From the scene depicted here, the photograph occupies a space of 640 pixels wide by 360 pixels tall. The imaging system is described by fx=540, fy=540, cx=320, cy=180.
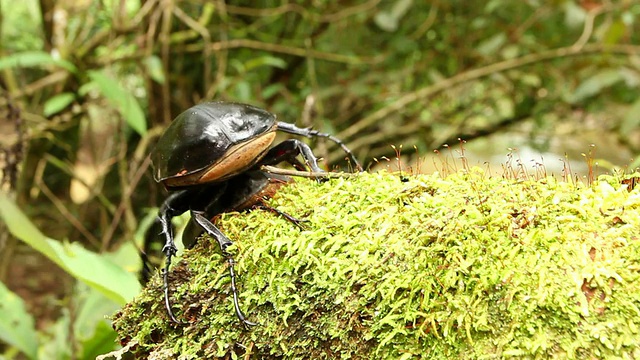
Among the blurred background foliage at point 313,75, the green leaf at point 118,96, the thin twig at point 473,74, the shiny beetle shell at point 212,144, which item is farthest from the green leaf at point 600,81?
the shiny beetle shell at point 212,144

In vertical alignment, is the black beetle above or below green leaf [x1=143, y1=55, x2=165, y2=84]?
above

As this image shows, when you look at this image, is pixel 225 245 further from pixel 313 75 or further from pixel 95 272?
pixel 313 75

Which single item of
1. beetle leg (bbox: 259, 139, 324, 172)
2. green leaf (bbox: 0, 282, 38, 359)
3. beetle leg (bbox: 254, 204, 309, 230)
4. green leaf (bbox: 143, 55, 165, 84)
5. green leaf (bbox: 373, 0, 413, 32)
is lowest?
green leaf (bbox: 0, 282, 38, 359)

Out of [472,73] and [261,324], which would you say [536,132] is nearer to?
[472,73]

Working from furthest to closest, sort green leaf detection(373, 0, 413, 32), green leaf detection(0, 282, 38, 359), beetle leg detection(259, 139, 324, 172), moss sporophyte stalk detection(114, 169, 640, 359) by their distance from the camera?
green leaf detection(373, 0, 413, 32) < green leaf detection(0, 282, 38, 359) < beetle leg detection(259, 139, 324, 172) < moss sporophyte stalk detection(114, 169, 640, 359)

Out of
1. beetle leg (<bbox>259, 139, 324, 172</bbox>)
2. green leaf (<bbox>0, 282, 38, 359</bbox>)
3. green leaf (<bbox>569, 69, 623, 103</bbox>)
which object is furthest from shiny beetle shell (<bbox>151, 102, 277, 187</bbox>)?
green leaf (<bbox>569, 69, 623, 103</bbox>)

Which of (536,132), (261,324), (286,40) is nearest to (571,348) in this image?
(261,324)

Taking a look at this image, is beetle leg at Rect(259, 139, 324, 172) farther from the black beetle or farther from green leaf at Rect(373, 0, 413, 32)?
green leaf at Rect(373, 0, 413, 32)

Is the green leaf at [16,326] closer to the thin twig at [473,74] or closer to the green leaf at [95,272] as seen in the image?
the green leaf at [95,272]
